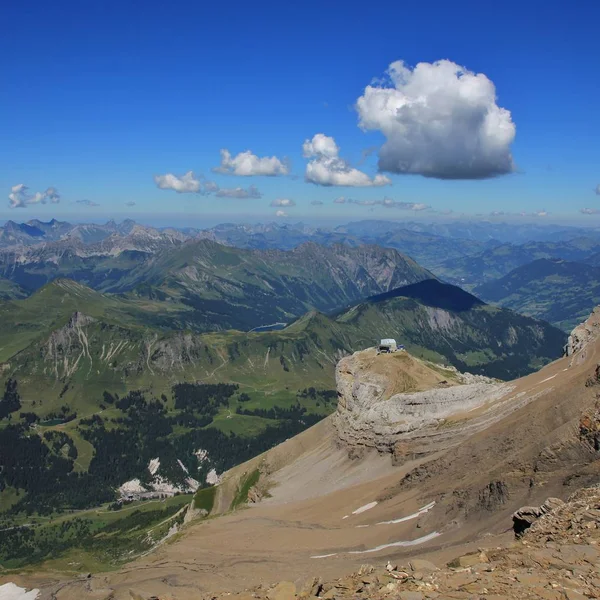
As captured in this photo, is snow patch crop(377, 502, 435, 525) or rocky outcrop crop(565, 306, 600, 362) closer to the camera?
snow patch crop(377, 502, 435, 525)

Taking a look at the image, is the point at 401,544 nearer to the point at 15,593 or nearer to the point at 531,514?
the point at 531,514

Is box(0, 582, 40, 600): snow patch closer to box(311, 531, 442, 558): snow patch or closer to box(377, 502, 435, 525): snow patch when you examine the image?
box(311, 531, 442, 558): snow patch

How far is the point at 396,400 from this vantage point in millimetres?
139000

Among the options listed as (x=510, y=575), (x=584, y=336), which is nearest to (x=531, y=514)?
(x=510, y=575)

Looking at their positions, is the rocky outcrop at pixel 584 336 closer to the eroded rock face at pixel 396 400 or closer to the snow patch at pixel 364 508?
the eroded rock face at pixel 396 400

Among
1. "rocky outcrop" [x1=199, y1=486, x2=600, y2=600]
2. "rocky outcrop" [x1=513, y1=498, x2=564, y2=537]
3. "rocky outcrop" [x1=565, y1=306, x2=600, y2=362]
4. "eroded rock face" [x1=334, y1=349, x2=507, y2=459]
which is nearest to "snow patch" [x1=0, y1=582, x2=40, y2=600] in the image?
"rocky outcrop" [x1=199, y1=486, x2=600, y2=600]

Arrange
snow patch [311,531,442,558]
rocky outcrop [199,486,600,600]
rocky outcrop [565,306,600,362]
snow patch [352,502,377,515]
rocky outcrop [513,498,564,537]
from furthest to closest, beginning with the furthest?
rocky outcrop [565,306,600,362] → snow patch [352,502,377,515] → snow patch [311,531,442,558] → rocky outcrop [513,498,564,537] → rocky outcrop [199,486,600,600]

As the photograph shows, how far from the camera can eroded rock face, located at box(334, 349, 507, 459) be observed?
129 metres

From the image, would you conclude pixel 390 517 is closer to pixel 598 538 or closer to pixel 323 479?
pixel 323 479

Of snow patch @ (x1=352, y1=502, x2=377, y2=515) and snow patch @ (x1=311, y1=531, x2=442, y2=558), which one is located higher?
snow patch @ (x1=311, y1=531, x2=442, y2=558)

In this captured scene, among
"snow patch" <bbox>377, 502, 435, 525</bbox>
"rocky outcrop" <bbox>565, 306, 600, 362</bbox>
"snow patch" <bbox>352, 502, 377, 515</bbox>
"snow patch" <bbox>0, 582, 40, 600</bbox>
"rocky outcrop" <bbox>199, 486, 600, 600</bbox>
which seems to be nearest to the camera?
"rocky outcrop" <bbox>199, 486, 600, 600</bbox>

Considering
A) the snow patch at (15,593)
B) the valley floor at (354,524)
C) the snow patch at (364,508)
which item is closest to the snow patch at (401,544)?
the valley floor at (354,524)

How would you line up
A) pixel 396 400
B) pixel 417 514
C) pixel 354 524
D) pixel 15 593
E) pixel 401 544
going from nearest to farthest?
pixel 401 544 → pixel 417 514 → pixel 15 593 → pixel 354 524 → pixel 396 400

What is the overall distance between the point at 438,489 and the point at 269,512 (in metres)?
47.3
